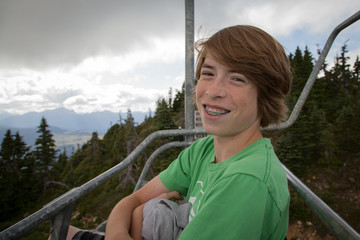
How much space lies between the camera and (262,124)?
1334 mm

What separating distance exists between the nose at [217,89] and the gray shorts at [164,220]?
0.64 m

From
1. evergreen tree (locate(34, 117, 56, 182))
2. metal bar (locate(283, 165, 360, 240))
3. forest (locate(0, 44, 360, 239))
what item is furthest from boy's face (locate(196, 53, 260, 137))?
evergreen tree (locate(34, 117, 56, 182))

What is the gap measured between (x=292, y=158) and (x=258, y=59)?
24.6 m

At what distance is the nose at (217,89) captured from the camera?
1.08 metres

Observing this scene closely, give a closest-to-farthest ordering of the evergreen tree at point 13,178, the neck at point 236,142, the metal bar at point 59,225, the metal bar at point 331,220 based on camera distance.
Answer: the metal bar at point 331,220 < the metal bar at point 59,225 < the neck at point 236,142 < the evergreen tree at point 13,178

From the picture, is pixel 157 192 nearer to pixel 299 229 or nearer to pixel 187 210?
pixel 187 210

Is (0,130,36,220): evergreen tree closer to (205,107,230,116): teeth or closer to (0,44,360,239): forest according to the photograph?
Answer: (0,44,360,239): forest

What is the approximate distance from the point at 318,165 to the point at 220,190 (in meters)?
28.8

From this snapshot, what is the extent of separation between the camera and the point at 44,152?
1454 inches

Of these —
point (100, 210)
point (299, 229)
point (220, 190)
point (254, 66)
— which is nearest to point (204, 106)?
point (254, 66)

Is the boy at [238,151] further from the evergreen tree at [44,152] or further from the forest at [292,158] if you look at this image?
the evergreen tree at [44,152]

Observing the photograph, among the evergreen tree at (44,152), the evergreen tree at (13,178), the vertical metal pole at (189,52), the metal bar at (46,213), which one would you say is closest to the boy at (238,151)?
the metal bar at (46,213)

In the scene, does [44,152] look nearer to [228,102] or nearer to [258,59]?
[228,102]

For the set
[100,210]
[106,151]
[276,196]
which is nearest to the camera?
[276,196]
